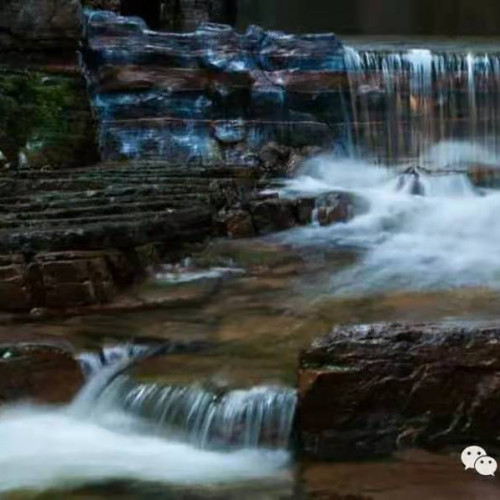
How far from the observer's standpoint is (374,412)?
4301 millimetres

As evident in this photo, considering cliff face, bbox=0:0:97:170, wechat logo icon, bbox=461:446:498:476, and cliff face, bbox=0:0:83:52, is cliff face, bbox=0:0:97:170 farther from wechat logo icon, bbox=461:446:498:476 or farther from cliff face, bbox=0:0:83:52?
wechat logo icon, bbox=461:446:498:476

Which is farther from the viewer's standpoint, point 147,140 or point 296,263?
point 147,140

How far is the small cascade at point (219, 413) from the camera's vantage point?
441 cm

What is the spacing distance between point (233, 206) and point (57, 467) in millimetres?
4404

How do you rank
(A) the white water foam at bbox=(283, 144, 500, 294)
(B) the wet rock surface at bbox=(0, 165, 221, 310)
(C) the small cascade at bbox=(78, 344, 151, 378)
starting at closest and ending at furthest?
1. (C) the small cascade at bbox=(78, 344, 151, 378)
2. (B) the wet rock surface at bbox=(0, 165, 221, 310)
3. (A) the white water foam at bbox=(283, 144, 500, 294)

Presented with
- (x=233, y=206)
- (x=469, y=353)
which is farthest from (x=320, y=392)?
(x=233, y=206)

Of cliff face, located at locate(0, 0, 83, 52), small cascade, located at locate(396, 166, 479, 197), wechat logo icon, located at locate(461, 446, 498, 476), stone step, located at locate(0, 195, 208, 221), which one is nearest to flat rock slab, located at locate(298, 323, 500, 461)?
wechat logo icon, located at locate(461, 446, 498, 476)

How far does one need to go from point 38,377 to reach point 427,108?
771 cm

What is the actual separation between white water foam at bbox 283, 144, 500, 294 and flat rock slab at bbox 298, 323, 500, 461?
7.48 ft

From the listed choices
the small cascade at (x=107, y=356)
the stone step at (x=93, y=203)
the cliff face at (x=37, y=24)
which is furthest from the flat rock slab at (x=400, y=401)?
the cliff face at (x=37, y=24)

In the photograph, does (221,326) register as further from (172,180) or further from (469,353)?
(172,180)

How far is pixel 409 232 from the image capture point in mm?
8633

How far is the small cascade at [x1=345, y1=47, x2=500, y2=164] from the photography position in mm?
11172

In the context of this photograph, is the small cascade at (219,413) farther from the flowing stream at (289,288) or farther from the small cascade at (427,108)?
the small cascade at (427,108)
